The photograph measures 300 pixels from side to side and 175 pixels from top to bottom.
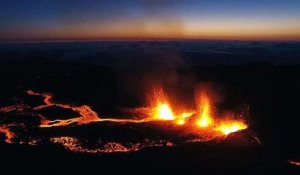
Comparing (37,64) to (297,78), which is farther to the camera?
(37,64)

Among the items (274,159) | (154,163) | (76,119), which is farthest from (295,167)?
(76,119)

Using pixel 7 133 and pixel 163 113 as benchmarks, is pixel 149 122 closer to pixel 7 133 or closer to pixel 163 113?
pixel 163 113

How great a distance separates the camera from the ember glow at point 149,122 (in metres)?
30.4

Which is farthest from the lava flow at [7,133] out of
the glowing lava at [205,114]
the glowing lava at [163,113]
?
the glowing lava at [205,114]

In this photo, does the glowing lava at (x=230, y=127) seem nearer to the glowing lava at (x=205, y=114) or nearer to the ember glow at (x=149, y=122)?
the ember glow at (x=149, y=122)

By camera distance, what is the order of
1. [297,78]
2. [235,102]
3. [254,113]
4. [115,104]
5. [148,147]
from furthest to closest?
[297,78], [115,104], [235,102], [254,113], [148,147]

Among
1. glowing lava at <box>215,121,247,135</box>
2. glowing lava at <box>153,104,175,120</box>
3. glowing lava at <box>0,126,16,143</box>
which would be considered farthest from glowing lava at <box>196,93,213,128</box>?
glowing lava at <box>0,126,16,143</box>

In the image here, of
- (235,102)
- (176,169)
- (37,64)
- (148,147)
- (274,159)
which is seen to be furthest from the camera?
(37,64)

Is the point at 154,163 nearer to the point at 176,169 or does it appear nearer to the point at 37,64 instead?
the point at 176,169

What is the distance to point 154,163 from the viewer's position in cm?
2598

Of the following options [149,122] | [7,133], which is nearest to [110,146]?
[149,122]

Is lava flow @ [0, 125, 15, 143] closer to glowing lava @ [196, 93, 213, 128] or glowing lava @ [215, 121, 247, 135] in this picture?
glowing lava @ [196, 93, 213, 128]

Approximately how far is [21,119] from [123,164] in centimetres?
2120

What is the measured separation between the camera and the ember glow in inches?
1198
